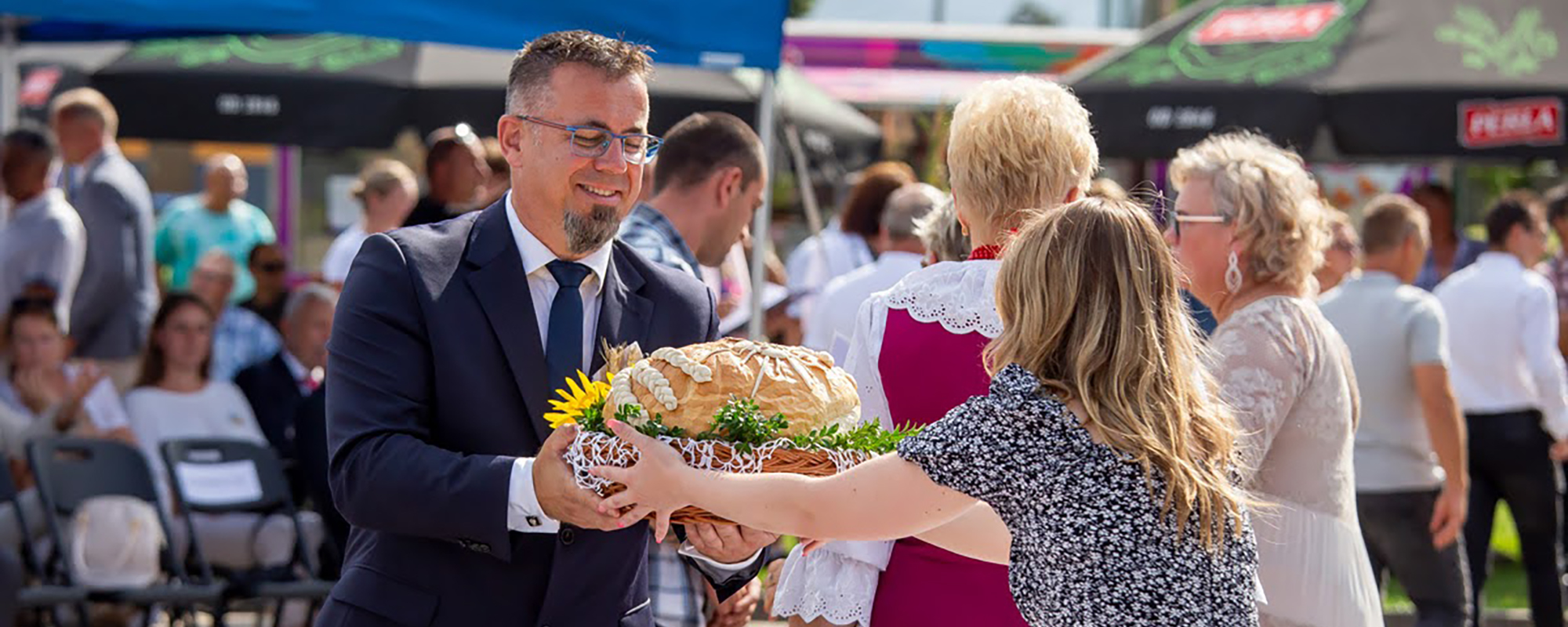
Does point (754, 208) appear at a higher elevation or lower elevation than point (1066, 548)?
higher

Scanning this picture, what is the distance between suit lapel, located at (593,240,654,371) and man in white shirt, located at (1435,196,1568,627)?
6492mm

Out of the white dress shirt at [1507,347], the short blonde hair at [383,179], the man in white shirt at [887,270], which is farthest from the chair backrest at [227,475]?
the white dress shirt at [1507,347]

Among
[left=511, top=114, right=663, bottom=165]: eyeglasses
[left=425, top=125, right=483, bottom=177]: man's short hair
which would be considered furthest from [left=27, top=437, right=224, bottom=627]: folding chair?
[left=511, top=114, right=663, bottom=165]: eyeglasses

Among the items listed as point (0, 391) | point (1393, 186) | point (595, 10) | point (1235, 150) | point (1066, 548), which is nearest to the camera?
point (1066, 548)

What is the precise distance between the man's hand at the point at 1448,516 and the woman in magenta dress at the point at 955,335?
3984 millimetres

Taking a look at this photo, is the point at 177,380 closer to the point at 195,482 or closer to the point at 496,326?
the point at 195,482

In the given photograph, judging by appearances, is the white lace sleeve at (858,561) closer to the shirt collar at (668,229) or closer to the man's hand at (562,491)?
the man's hand at (562,491)

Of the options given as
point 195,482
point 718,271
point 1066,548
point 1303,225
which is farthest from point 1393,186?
point 1066,548

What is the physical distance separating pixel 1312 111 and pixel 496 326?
7125 mm

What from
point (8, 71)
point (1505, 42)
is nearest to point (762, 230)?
point (1505, 42)

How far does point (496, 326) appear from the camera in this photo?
3.12m

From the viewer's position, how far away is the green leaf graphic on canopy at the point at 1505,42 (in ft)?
30.8

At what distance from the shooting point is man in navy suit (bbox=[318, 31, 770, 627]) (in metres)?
2.96

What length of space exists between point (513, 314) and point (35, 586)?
533 cm
